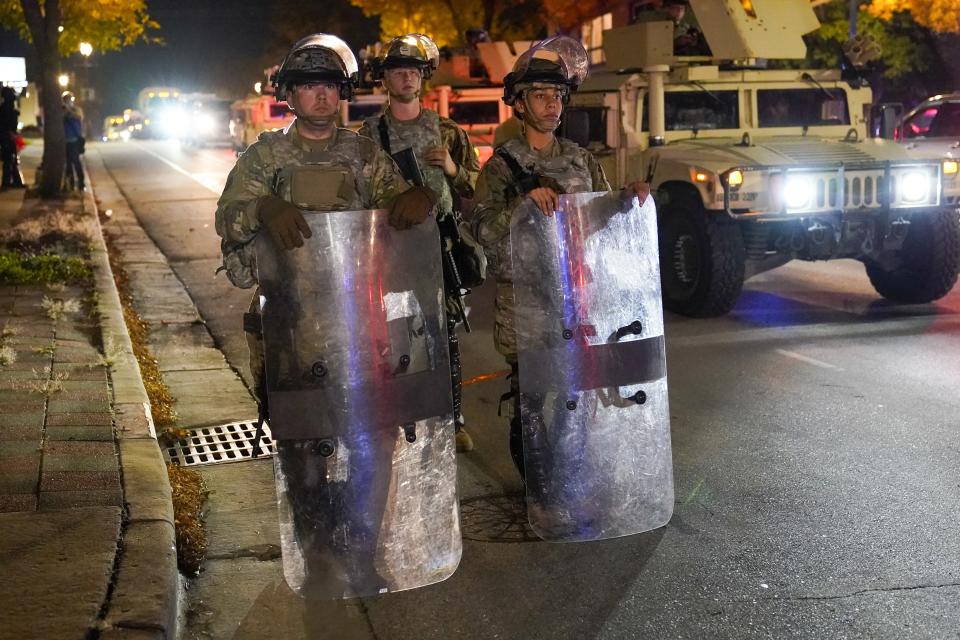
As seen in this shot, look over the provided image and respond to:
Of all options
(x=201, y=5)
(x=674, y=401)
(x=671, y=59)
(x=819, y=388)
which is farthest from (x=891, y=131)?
(x=201, y=5)

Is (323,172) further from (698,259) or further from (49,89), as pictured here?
(49,89)

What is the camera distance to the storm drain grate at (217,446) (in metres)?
5.78

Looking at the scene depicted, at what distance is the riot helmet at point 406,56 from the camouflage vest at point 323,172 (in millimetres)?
1271

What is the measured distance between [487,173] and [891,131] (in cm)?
664

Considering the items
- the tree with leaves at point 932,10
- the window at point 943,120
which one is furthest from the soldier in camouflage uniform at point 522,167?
the tree with leaves at point 932,10

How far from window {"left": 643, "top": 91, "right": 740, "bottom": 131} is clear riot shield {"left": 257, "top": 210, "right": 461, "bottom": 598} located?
255 inches

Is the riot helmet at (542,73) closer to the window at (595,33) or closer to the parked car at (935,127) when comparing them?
the window at (595,33)

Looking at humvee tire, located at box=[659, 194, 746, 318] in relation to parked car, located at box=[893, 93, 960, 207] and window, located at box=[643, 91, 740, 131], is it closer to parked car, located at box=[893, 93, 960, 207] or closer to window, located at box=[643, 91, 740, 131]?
window, located at box=[643, 91, 740, 131]

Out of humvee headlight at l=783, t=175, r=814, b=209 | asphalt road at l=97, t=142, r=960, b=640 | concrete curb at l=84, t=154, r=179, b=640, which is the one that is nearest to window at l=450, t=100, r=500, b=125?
humvee headlight at l=783, t=175, r=814, b=209

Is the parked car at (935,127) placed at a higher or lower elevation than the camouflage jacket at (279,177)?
higher

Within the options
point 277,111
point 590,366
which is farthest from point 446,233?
point 277,111

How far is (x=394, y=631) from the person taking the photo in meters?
3.87

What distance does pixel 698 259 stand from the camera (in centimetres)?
931

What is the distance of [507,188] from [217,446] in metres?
2.28
